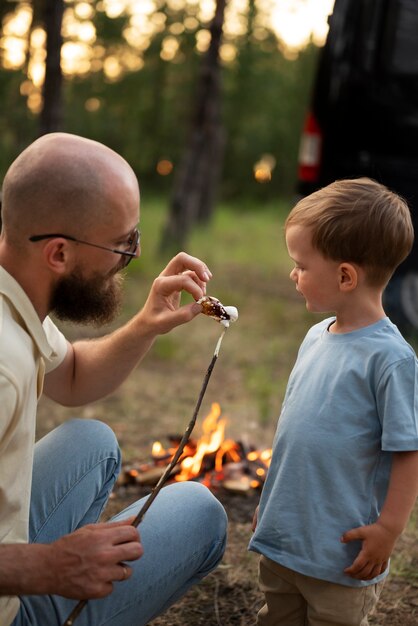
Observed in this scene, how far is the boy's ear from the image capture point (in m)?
2.30

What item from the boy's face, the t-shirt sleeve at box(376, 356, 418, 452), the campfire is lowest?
the campfire

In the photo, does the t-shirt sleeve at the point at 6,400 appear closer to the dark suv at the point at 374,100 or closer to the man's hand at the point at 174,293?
the man's hand at the point at 174,293

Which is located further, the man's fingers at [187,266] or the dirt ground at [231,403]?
the dirt ground at [231,403]

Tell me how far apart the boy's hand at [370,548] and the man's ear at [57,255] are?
3.23 feet

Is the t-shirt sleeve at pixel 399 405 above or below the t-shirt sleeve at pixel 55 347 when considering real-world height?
above

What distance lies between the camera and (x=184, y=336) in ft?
24.0

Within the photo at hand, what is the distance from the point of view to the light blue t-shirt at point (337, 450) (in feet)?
7.36

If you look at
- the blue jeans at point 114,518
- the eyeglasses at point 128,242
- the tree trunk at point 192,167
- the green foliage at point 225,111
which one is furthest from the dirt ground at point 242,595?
the green foliage at point 225,111

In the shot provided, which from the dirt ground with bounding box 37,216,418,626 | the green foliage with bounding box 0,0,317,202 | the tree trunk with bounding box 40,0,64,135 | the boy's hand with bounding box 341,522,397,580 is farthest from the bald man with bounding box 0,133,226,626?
the green foliage with bounding box 0,0,317,202

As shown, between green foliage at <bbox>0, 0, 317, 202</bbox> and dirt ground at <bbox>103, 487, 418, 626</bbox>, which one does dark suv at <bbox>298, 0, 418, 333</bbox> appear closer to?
dirt ground at <bbox>103, 487, 418, 626</bbox>

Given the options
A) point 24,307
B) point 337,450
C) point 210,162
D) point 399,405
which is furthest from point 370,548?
point 210,162

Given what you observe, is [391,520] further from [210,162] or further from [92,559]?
[210,162]

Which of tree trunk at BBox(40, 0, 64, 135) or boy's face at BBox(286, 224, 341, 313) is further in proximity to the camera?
tree trunk at BBox(40, 0, 64, 135)

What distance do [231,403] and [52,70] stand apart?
3496 mm
